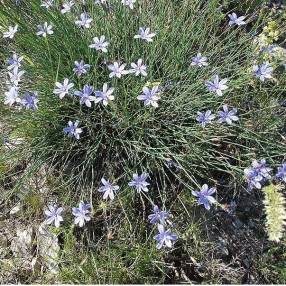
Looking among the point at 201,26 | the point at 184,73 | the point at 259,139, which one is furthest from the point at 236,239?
the point at 201,26

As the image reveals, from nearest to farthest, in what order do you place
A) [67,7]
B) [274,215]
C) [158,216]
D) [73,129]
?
[274,215] → [158,216] → [73,129] → [67,7]

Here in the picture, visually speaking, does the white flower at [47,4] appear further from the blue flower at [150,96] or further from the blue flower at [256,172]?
the blue flower at [256,172]

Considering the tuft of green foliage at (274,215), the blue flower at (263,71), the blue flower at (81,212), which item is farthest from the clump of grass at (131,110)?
the tuft of green foliage at (274,215)

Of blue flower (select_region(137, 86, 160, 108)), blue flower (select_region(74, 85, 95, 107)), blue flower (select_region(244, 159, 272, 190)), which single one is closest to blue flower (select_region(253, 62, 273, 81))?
blue flower (select_region(244, 159, 272, 190))

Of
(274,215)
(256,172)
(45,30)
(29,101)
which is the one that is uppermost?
(45,30)

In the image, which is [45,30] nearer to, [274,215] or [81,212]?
[81,212]

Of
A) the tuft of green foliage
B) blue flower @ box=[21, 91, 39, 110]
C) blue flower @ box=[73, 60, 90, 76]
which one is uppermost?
blue flower @ box=[73, 60, 90, 76]

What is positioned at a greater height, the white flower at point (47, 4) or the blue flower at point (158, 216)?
the white flower at point (47, 4)

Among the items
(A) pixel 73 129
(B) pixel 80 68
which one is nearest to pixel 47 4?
(B) pixel 80 68

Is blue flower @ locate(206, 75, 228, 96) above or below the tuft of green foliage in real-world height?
above

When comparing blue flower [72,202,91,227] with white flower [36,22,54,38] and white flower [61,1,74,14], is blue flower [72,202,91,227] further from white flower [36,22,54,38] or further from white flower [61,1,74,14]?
white flower [61,1,74,14]

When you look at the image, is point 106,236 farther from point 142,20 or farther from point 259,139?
point 142,20
